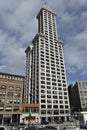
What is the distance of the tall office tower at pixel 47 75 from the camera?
3780 inches

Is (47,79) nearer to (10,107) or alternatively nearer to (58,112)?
(58,112)

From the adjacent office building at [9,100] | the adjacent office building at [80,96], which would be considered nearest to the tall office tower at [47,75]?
the adjacent office building at [9,100]

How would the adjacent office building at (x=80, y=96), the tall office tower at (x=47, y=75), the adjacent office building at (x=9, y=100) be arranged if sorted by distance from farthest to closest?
the adjacent office building at (x=80, y=96) → the tall office tower at (x=47, y=75) → the adjacent office building at (x=9, y=100)

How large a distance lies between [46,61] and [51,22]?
45.6 metres

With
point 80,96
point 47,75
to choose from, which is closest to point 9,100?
point 47,75

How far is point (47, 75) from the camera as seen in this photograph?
10525 centimetres

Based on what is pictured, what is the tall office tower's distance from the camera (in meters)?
96.0

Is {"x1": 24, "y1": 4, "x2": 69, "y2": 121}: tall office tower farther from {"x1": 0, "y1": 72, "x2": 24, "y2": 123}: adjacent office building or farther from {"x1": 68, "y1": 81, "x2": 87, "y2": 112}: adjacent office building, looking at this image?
{"x1": 68, "y1": 81, "x2": 87, "y2": 112}: adjacent office building

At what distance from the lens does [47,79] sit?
10400cm

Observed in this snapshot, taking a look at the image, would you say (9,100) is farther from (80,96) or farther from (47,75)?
(80,96)

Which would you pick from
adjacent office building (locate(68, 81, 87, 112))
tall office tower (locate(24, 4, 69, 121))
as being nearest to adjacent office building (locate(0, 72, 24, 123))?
tall office tower (locate(24, 4, 69, 121))

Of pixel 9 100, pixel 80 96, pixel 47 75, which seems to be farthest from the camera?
pixel 80 96

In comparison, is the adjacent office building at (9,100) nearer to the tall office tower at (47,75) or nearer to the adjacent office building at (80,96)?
the tall office tower at (47,75)

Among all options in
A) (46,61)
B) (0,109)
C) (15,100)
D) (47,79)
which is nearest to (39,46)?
(46,61)
